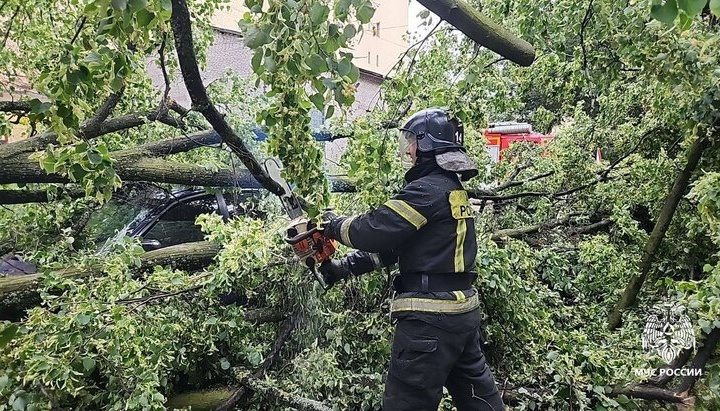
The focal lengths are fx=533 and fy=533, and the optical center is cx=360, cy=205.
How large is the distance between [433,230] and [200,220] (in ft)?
5.73

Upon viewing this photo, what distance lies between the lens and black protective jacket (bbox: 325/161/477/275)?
2.23m

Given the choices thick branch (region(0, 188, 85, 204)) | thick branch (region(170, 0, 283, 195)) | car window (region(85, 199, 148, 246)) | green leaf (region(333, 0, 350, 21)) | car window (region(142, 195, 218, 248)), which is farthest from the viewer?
car window (region(142, 195, 218, 248))

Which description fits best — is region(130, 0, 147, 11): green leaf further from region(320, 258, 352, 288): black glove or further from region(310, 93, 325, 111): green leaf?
region(320, 258, 352, 288): black glove

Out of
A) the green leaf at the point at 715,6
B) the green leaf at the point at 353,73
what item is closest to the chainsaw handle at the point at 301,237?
the green leaf at the point at 353,73

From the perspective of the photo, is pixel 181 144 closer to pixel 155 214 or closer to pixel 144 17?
pixel 155 214

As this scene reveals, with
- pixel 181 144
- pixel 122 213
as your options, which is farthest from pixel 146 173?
pixel 122 213

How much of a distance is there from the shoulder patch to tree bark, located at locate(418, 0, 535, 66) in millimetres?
617

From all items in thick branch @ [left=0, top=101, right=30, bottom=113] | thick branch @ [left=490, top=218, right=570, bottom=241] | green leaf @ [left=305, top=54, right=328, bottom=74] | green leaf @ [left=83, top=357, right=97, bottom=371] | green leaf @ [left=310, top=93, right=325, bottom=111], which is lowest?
thick branch @ [left=490, top=218, right=570, bottom=241]

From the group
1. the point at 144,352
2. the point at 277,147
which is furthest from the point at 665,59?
the point at 144,352

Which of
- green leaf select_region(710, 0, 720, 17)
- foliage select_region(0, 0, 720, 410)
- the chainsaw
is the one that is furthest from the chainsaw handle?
green leaf select_region(710, 0, 720, 17)

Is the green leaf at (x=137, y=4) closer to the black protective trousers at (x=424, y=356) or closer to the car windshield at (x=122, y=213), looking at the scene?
the black protective trousers at (x=424, y=356)

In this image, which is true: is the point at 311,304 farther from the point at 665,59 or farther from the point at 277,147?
the point at 665,59

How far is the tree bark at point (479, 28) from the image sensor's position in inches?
69.6

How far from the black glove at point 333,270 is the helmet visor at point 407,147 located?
22.2 inches
